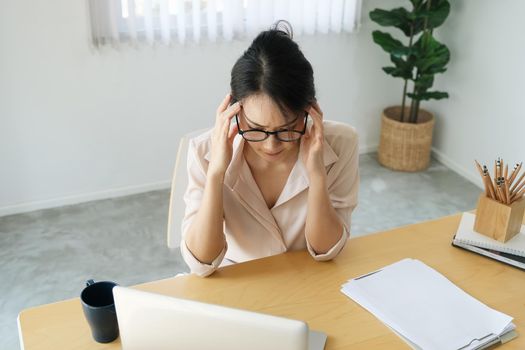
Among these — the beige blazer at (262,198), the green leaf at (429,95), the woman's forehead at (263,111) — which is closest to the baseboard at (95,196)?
the green leaf at (429,95)

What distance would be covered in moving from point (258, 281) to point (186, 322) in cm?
41

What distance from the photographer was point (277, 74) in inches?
52.2

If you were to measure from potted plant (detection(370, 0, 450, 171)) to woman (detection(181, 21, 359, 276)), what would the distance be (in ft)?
6.44

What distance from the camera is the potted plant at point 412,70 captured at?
10.8 ft

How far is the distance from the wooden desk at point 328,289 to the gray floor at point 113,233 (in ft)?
3.84

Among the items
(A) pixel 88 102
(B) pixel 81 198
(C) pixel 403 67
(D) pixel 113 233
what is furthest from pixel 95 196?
(C) pixel 403 67

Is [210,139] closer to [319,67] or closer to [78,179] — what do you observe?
[78,179]

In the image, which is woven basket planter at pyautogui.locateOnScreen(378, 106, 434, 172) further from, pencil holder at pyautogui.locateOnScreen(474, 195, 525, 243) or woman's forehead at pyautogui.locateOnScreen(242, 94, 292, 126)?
woman's forehead at pyautogui.locateOnScreen(242, 94, 292, 126)

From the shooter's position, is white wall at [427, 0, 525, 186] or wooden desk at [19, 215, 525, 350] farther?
white wall at [427, 0, 525, 186]

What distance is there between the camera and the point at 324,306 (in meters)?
1.27

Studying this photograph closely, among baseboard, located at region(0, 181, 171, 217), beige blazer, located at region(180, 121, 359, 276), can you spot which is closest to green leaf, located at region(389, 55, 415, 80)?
baseboard, located at region(0, 181, 171, 217)

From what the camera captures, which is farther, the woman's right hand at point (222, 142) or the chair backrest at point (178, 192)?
the chair backrest at point (178, 192)

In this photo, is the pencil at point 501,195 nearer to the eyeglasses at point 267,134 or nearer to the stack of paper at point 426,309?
the stack of paper at point 426,309

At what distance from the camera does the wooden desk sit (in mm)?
1184
